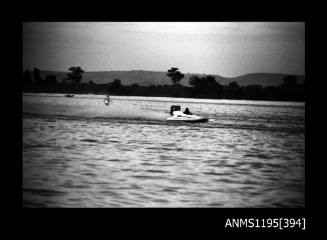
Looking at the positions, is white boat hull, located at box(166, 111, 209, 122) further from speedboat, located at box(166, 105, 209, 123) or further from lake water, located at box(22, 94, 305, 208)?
lake water, located at box(22, 94, 305, 208)

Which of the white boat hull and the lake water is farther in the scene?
the white boat hull

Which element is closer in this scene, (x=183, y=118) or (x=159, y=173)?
(x=159, y=173)

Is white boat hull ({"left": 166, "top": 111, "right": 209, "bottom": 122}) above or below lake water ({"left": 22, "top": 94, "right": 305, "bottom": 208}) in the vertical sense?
above

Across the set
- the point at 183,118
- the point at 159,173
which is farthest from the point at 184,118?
the point at 159,173

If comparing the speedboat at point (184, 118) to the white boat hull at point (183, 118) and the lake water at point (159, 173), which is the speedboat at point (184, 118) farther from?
the lake water at point (159, 173)

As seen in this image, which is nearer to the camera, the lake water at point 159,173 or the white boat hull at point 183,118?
the lake water at point 159,173

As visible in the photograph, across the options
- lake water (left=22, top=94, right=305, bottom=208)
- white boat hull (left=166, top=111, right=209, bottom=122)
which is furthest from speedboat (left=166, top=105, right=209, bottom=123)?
lake water (left=22, top=94, right=305, bottom=208)

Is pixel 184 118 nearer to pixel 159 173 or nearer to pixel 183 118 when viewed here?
pixel 183 118

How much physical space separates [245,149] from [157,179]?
500 inches

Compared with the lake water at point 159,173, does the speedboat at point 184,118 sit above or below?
above

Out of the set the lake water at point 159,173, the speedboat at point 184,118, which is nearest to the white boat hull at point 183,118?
the speedboat at point 184,118
